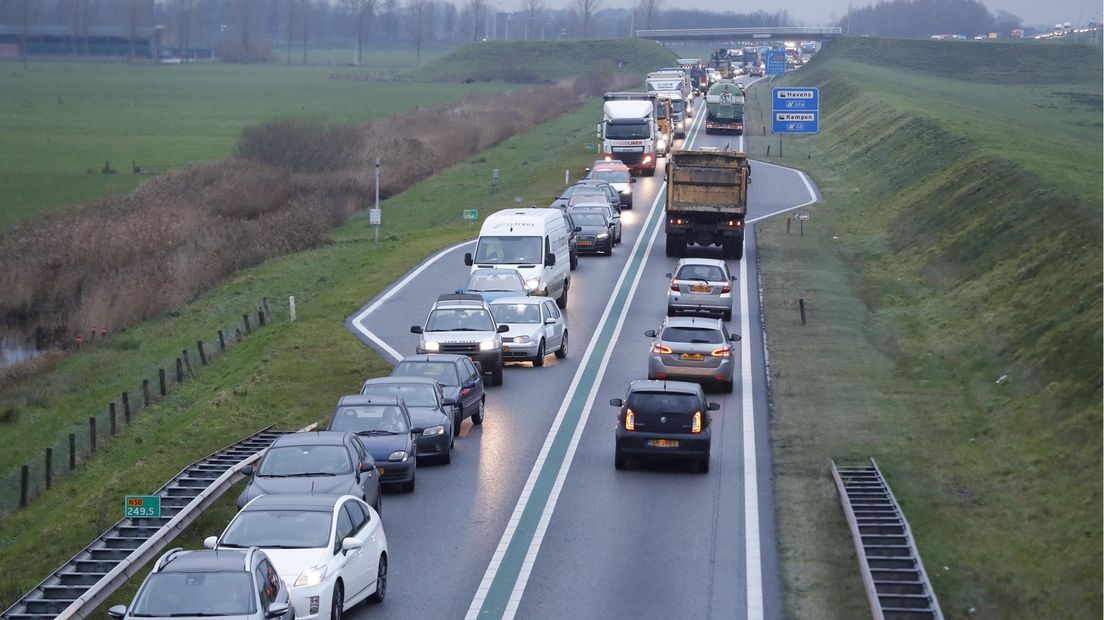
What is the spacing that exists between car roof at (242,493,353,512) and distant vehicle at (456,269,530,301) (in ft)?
63.6

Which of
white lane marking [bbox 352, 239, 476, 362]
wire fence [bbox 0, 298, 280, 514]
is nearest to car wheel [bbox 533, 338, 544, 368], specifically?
white lane marking [bbox 352, 239, 476, 362]

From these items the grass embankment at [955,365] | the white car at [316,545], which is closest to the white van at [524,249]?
the grass embankment at [955,365]

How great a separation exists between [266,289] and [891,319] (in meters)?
21.1

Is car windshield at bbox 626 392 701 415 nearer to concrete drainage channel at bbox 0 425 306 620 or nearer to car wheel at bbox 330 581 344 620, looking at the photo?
concrete drainage channel at bbox 0 425 306 620

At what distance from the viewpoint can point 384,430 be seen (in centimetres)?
2256

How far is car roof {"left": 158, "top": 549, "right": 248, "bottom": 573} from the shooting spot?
13547 mm

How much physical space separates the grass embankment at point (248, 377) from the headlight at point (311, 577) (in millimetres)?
5900

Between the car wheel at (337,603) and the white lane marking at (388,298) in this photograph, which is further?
the white lane marking at (388,298)

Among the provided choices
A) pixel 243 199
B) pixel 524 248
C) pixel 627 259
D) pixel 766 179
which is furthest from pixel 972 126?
pixel 524 248

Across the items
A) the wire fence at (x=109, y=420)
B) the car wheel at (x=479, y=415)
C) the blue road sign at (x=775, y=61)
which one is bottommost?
the wire fence at (x=109, y=420)

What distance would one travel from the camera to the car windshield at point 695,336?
2989cm

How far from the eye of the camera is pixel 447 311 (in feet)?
104

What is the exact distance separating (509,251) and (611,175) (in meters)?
24.9

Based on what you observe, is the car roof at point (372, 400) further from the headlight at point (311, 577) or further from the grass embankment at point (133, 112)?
the grass embankment at point (133, 112)
